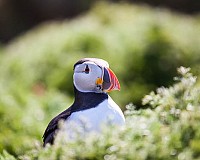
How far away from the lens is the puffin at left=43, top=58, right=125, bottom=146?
17.0 ft

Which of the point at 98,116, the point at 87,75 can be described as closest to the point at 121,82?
the point at 87,75

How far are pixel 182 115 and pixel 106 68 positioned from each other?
1.17m

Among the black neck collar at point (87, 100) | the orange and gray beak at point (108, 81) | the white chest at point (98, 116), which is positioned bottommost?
the white chest at point (98, 116)

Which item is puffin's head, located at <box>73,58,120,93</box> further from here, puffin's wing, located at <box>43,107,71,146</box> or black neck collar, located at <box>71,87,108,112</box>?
puffin's wing, located at <box>43,107,71,146</box>

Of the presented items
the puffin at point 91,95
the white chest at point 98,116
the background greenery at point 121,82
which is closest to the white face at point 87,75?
the puffin at point 91,95

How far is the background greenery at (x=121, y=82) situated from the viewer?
4.29 meters

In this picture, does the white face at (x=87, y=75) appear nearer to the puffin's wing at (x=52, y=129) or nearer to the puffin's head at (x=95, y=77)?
the puffin's head at (x=95, y=77)

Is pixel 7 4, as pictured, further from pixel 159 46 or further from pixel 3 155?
pixel 3 155

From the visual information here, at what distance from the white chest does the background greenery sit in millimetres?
97

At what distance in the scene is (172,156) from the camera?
4168 mm

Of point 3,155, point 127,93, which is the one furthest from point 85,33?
point 3,155

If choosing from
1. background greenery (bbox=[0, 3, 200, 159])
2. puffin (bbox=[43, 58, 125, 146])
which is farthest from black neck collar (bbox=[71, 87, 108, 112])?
background greenery (bbox=[0, 3, 200, 159])

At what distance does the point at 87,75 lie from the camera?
5.44 metres

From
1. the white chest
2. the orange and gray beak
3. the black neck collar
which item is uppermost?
the orange and gray beak
